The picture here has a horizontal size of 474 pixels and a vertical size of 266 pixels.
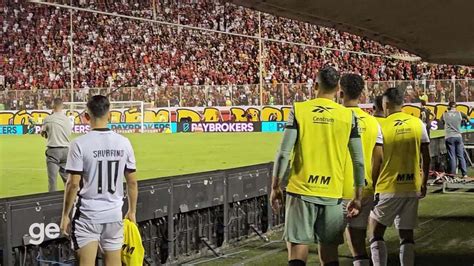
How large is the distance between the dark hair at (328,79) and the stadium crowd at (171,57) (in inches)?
1566

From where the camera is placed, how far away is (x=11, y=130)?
173ft

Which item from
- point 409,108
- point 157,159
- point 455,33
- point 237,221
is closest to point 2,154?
point 157,159

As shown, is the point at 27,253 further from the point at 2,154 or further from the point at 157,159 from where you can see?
the point at 2,154

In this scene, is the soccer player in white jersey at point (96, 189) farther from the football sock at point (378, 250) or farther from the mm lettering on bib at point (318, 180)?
the football sock at point (378, 250)

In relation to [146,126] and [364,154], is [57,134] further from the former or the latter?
[146,126]

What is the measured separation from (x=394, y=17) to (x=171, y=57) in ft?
174

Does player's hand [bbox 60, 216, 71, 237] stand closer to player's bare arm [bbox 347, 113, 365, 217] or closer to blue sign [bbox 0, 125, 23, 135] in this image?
player's bare arm [bbox 347, 113, 365, 217]

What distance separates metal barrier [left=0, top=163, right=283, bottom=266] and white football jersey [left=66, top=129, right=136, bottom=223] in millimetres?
892

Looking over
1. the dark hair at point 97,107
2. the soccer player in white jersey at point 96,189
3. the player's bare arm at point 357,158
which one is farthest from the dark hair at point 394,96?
the dark hair at point 97,107

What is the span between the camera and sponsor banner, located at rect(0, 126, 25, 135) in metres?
52.3

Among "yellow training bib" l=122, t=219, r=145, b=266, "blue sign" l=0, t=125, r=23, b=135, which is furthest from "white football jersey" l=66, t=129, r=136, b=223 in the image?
"blue sign" l=0, t=125, r=23, b=135

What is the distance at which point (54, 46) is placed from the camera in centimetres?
6081

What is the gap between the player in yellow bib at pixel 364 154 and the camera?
286 inches

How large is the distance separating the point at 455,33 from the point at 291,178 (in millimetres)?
1958
